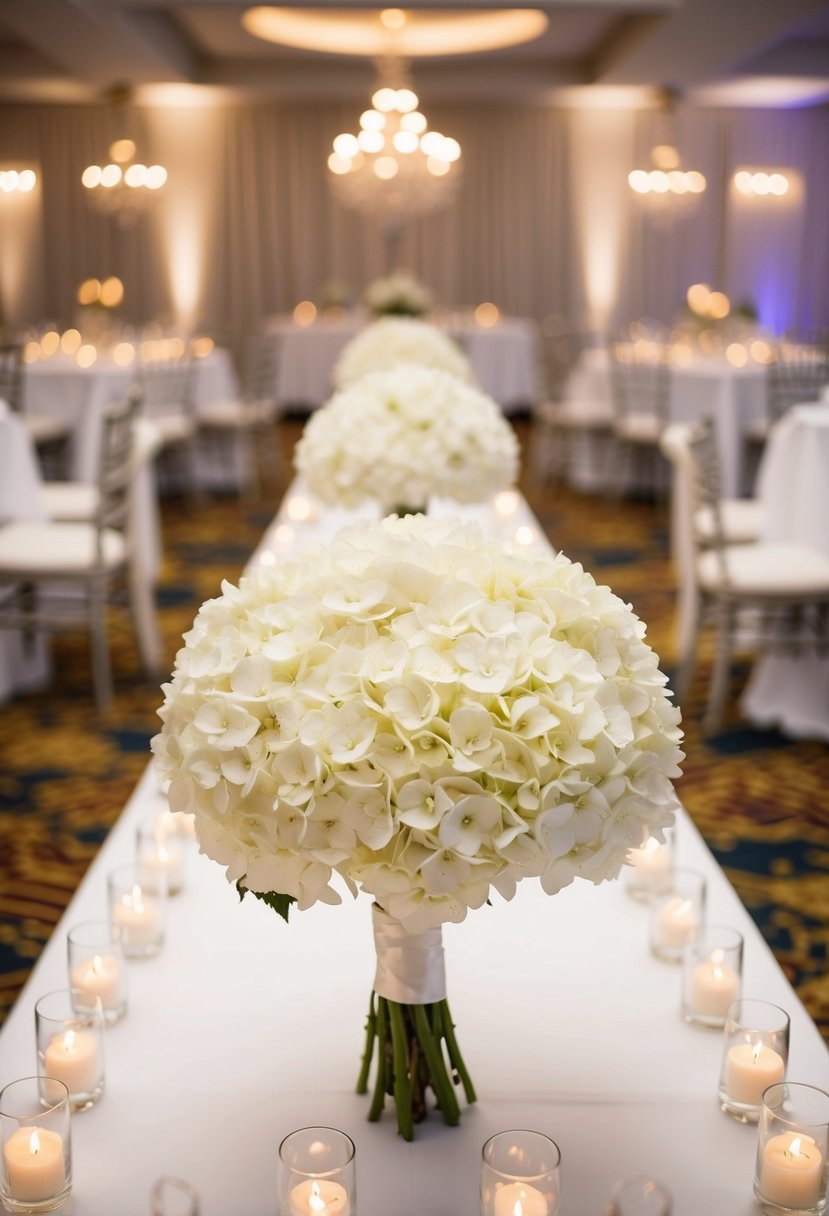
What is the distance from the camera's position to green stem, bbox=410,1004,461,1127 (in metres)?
1.21

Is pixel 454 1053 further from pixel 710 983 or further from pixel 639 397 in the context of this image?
pixel 639 397

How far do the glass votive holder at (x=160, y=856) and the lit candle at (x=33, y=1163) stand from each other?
56cm

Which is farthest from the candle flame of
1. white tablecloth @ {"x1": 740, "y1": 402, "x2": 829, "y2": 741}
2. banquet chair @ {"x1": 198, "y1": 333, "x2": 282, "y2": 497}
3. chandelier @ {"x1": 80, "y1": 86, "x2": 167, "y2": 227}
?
chandelier @ {"x1": 80, "y1": 86, "x2": 167, "y2": 227}

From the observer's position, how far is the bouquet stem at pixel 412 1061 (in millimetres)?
1217

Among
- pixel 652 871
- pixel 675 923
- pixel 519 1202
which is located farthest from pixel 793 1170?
pixel 652 871

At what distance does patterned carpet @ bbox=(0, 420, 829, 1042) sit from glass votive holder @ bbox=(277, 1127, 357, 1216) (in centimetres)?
178

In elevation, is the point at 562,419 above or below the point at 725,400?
below

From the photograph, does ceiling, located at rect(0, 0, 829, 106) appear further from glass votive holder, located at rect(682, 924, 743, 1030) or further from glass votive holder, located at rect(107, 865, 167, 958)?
glass votive holder, located at rect(682, 924, 743, 1030)

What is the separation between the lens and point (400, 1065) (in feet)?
4.00

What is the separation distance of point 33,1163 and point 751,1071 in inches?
27.6

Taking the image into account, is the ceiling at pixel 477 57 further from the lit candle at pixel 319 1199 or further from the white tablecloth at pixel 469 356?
the lit candle at pixel 319 1199

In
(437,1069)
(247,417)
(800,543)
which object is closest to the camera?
(437,1069)

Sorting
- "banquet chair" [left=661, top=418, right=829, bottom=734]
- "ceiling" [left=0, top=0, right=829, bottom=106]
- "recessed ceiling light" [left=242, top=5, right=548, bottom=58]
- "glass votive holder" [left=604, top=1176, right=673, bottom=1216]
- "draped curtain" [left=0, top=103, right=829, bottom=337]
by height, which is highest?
"recessed ceiling light" [left=242, top=5, right=548, bottom=58]

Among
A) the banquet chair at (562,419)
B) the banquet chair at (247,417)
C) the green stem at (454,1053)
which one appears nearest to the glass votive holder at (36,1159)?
the green stem at (454,1053)
